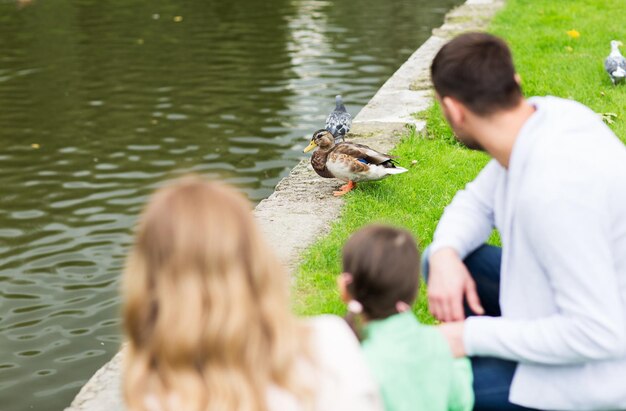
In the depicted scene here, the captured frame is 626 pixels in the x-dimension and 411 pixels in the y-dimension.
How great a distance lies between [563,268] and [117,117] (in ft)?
24.8

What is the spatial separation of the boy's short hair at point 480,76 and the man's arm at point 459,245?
1.36 feet

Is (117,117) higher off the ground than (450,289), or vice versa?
(450,289)

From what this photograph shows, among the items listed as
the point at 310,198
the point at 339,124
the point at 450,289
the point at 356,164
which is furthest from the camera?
the point at 339,124

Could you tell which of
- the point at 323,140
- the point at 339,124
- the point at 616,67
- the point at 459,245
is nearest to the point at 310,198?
the point at 323,140

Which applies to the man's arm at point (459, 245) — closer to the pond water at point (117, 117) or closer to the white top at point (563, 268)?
the white top at point (563, 268)

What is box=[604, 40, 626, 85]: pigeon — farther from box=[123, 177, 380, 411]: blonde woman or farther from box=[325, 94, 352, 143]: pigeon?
box=[123, 177, 380, 411]: blonde woman

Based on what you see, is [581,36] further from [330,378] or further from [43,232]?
[330,378]

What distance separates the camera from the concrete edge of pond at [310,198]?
3.73 metres

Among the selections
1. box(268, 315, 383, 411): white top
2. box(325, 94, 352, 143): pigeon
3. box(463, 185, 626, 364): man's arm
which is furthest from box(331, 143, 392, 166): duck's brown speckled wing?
box(268, 315, 383, 411): white top

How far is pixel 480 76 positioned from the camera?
2836 mm

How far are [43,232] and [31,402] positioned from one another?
2.32 m

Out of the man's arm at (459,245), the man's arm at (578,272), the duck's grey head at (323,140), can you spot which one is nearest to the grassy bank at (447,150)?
the duck's grey head at (323,140)

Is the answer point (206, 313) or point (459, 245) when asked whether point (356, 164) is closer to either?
point (459, 245)

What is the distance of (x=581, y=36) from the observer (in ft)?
33.7
